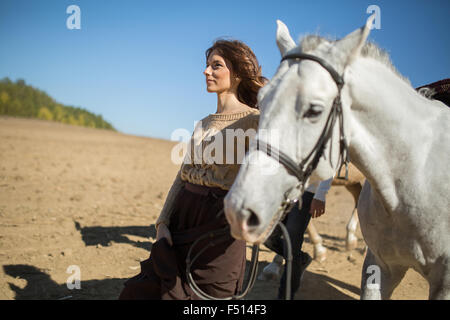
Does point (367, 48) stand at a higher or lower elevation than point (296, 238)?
higher

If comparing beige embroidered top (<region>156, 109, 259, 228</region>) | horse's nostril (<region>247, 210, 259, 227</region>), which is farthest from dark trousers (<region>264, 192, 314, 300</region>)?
horse's nostril (<region>247, 210, 259, 227</region>)

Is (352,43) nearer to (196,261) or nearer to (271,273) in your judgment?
(196,261)

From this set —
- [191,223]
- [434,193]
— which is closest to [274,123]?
[191,223]

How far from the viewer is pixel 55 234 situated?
196 inches

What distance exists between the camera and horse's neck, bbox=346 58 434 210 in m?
1.76

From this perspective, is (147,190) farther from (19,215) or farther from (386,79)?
(386,79)

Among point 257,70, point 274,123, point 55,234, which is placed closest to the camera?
point 274,123

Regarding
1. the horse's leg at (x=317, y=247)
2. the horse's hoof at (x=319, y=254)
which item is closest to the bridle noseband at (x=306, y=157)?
the horse's leg at (x=317, y=247)

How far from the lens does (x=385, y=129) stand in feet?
5.98

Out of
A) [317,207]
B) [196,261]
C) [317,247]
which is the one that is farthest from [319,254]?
[196,261]

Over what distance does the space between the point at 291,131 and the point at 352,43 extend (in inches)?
23.1

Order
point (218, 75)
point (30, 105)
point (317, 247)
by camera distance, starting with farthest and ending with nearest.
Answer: point (30, 105) < point (317, 247) < point (218, 75)

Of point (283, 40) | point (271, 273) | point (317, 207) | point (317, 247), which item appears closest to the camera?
point (283, 40)
